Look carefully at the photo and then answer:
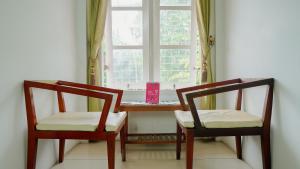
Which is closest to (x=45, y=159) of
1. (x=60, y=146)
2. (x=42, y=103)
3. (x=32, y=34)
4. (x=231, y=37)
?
(x=60, y=146)

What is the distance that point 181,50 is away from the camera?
3021 mm

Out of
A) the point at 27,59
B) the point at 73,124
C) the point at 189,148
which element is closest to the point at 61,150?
the point at 73,124

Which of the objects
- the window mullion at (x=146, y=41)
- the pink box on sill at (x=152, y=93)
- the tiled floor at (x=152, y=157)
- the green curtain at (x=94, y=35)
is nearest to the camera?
the tiled floor at (x=152, y=157)

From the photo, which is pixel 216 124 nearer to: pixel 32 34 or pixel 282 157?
pixel 282 157

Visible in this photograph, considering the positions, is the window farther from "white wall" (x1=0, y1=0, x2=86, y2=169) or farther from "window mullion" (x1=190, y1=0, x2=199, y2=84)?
"white wall" (x1=0, y1=0, x2=86, y2=169)

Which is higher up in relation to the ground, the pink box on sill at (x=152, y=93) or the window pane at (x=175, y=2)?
the window pane at (x=175, y=2)

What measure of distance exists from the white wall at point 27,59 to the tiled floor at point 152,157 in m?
0.29

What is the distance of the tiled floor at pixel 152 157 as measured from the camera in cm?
211

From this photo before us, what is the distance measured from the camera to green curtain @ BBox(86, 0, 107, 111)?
277 cm

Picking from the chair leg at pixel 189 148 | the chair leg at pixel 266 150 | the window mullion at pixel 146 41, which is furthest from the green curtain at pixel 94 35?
the chair leg at pixel 266 150

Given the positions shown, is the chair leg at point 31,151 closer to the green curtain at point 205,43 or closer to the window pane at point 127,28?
the window pane at point 127,28

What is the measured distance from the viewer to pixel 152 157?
2.35 metres

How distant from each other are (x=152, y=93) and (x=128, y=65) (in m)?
0.58

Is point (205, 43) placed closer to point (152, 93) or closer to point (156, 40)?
point (156, 40)
